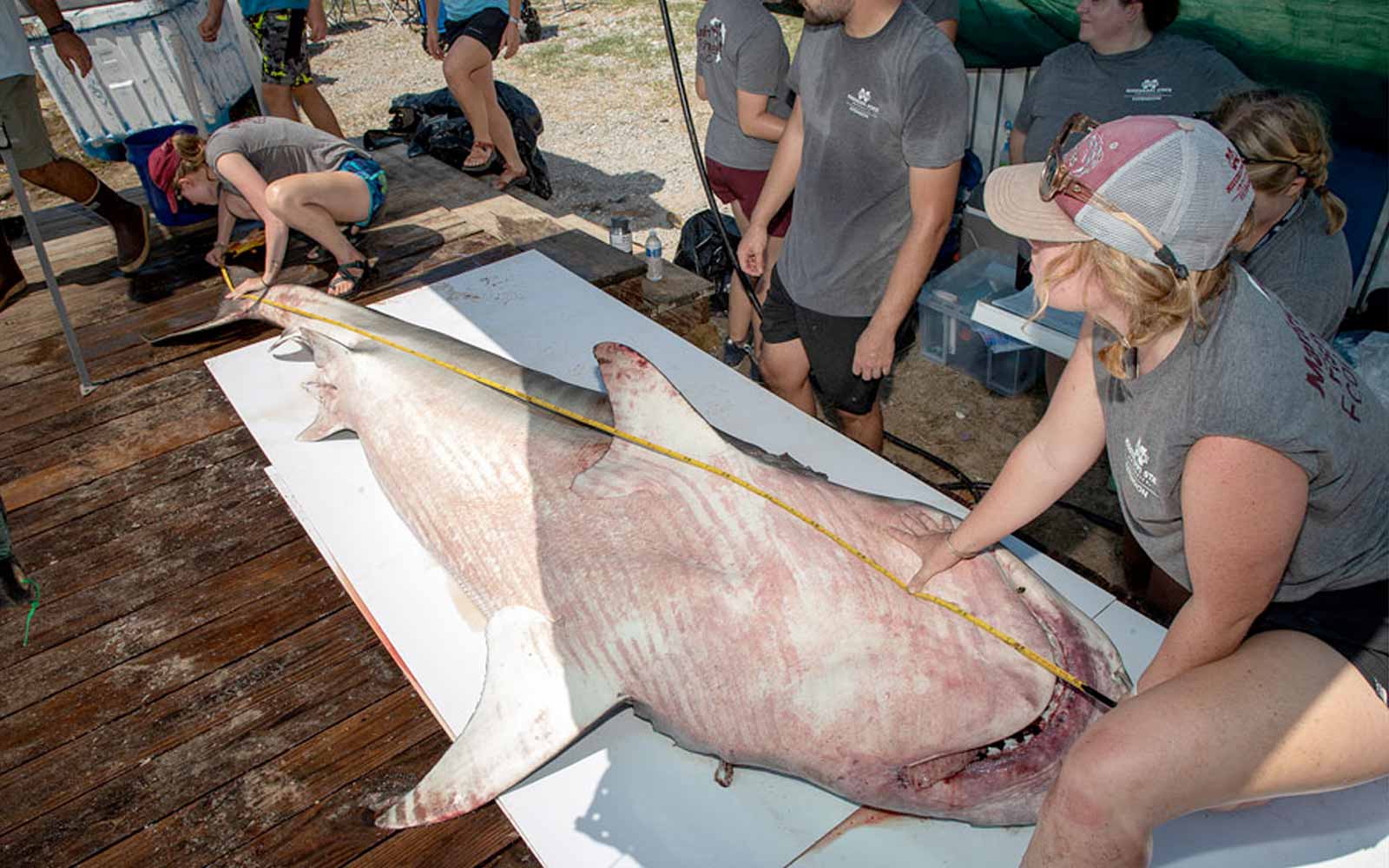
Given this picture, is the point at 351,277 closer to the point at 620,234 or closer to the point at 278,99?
the point at 620,234

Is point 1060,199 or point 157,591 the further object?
point 157,591

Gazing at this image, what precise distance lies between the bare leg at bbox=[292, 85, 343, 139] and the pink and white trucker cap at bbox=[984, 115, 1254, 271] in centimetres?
581

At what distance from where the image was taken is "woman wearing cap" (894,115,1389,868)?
143cm

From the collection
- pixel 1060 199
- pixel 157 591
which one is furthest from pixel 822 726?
pixel 157 591

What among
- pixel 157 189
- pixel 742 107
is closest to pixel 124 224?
pixel 157 189

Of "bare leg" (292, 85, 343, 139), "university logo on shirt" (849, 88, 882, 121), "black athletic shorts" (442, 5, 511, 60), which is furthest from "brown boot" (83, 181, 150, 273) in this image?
"university logo on shirt" (849, 88, 882, 121)

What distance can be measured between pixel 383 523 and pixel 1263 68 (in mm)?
4547

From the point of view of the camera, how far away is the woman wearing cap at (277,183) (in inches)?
178

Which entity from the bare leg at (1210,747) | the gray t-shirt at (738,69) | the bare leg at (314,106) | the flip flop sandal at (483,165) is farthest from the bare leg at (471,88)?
the bare leg at (1210,747)

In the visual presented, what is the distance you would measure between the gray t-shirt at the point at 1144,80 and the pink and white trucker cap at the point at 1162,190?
232cm

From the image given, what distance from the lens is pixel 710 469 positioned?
2191mm

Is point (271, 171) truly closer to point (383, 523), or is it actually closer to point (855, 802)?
point (383, 523)

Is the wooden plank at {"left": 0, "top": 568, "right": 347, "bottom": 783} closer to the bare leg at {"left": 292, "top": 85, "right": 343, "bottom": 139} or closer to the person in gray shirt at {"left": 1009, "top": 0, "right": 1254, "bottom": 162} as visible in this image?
the person in gray shirt at {"left": 1009, "top": 0, "right": 1254, "bottom": 162}

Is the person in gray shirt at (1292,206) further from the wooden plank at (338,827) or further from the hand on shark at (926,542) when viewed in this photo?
the wooden plank at (338,827)
